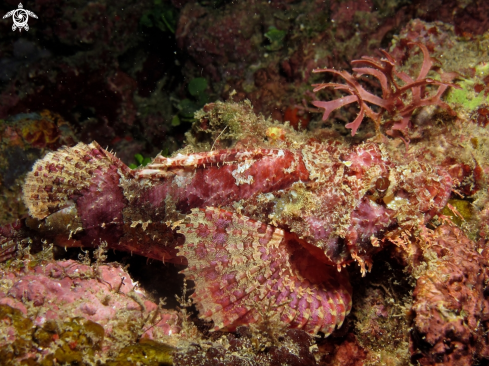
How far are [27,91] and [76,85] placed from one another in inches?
44.4

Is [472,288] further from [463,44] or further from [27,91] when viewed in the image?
[27,91]

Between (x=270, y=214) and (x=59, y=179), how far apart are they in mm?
2582

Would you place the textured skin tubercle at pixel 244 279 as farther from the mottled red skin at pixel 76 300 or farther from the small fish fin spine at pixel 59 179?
the small fish fin spine at pixel 59 179

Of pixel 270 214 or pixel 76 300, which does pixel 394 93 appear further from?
pixel 76 300

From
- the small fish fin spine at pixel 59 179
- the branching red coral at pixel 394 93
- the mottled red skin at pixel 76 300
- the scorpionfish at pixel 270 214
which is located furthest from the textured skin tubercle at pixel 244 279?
the branching red coral at pixel 394 93

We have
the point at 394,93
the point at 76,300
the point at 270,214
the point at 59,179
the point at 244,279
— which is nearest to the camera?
the point at 76,300

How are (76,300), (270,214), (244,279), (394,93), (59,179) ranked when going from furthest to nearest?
(394,93)
(59,179)
(270,214)
(244,279)
(76,300)

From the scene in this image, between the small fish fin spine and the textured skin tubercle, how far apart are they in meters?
1.37

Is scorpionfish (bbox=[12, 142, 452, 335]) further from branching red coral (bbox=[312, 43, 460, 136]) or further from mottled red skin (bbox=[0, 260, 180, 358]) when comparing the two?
branching red coral (bbox=[312, 43, 460, 136])

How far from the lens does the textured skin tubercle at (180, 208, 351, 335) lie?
2.96m

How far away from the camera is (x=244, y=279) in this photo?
3033 mm

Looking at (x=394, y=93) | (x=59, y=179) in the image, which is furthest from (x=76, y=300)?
(x=394, y=93)

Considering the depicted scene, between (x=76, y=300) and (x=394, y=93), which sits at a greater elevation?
(x=394, y=93)

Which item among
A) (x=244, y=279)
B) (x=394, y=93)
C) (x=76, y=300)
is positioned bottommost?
(x=244, y=279)
